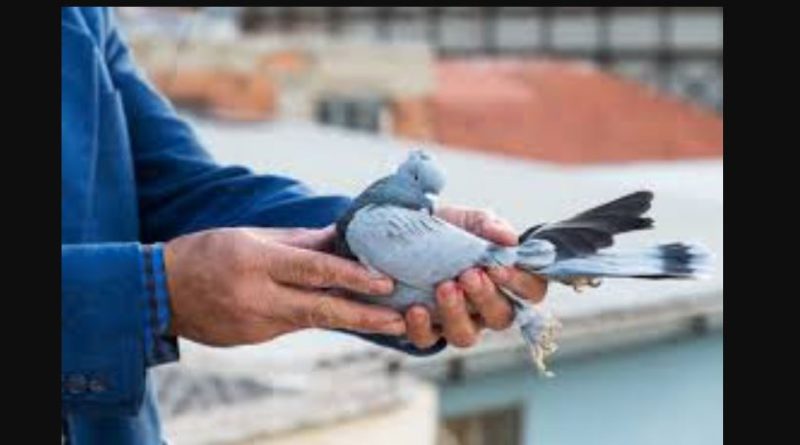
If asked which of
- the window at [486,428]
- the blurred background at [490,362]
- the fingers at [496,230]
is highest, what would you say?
the fingers at [496,230]

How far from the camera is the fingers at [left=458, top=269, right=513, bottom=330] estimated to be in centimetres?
99

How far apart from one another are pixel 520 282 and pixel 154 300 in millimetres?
237

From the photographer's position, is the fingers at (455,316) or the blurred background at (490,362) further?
the blurred background at (490,362)

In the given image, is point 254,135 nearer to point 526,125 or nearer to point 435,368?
point 435,368

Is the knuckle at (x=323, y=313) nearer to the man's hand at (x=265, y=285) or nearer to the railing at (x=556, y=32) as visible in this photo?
the man's hand at (x=265, y=285)

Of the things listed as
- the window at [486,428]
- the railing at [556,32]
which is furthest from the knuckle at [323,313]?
the railing at [556,32]

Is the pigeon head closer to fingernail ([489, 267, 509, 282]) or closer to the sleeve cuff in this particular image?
fingernail ([489, 267, 509, 282])

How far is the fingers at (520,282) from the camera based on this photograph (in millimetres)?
993

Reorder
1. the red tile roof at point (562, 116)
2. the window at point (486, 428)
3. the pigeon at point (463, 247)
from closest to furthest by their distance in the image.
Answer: the pigeon at point (463, 247) < the window at point (486, 428) < the red tile roof at point (562, 116)

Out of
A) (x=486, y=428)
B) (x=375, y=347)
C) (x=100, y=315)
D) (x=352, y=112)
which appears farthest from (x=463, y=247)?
(x=352, y=112)

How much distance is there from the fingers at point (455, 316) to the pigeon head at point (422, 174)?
6cm

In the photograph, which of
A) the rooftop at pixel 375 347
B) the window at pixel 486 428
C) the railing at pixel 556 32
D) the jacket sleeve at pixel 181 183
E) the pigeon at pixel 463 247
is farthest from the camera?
the railing at pixel 556 32

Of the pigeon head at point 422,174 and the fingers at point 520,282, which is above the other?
the pigeon head at point 422,174

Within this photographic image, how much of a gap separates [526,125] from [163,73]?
2679mm
